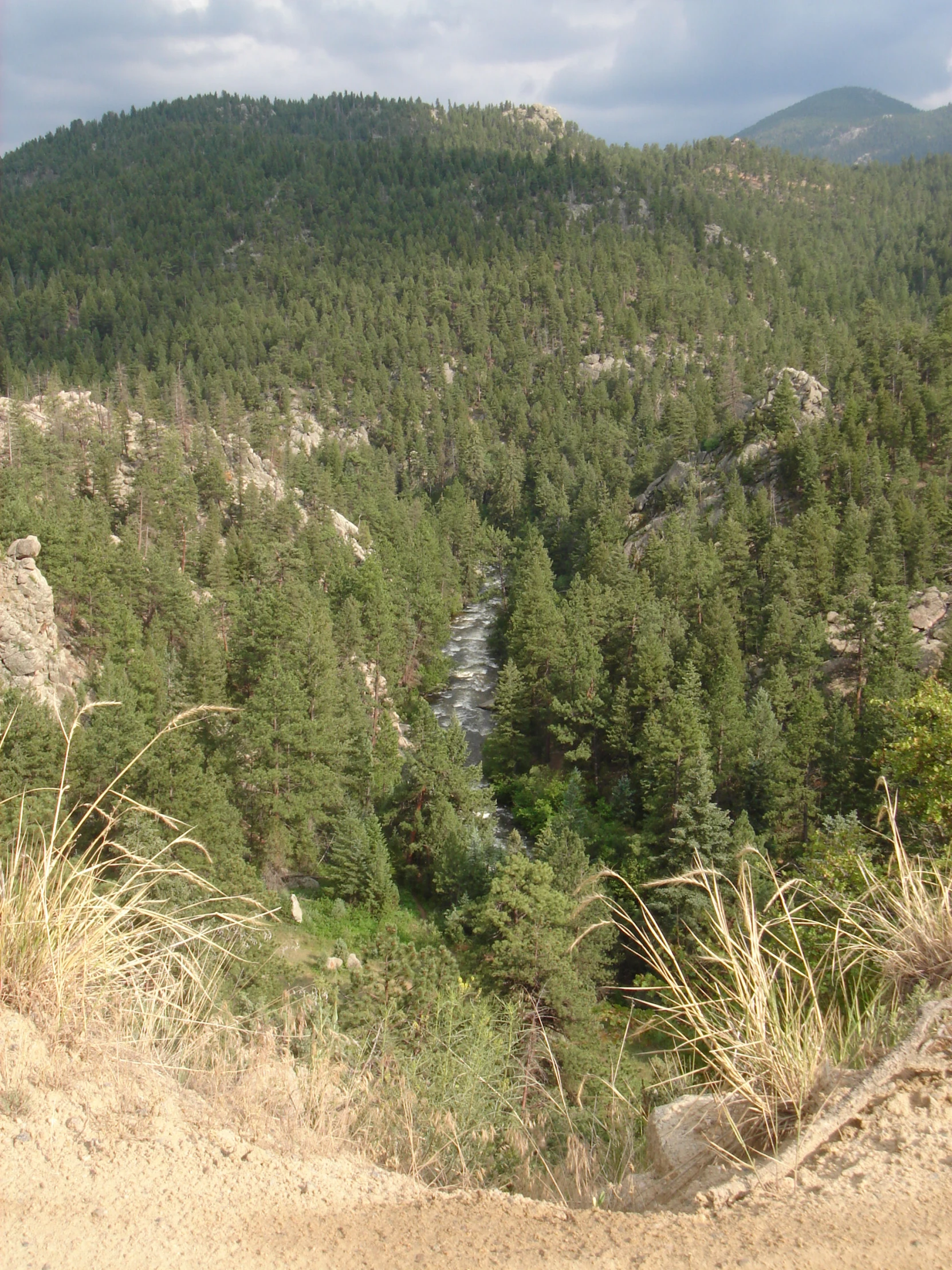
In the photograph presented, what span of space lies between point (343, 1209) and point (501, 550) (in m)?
84.8

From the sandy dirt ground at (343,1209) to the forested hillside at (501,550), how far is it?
32.7ft

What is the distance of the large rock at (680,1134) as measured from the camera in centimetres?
404

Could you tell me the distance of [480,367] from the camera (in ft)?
433

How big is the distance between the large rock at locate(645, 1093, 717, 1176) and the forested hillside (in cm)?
943

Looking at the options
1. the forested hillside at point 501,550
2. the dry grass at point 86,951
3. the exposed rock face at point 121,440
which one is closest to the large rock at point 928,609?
the forested hillside at point 501,550

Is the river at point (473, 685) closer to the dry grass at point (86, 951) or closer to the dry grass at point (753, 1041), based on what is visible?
the dry grass at point (86, 951)

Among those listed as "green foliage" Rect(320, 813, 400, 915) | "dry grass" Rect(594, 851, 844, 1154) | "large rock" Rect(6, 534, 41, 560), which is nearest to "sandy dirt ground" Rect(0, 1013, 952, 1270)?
"dry grass" Rect(594, 851, 844, 1154)

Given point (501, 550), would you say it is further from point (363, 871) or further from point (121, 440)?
point (363, 871)

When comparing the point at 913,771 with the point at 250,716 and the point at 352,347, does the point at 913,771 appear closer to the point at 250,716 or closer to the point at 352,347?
the point at 250,716

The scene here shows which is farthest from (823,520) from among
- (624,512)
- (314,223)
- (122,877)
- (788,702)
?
(314,223)

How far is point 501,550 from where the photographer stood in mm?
87500

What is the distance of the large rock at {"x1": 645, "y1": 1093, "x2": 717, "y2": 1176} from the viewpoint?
159 inches

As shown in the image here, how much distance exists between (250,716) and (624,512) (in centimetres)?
5408

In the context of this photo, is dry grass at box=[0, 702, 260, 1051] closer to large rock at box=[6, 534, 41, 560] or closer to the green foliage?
the green foliage
